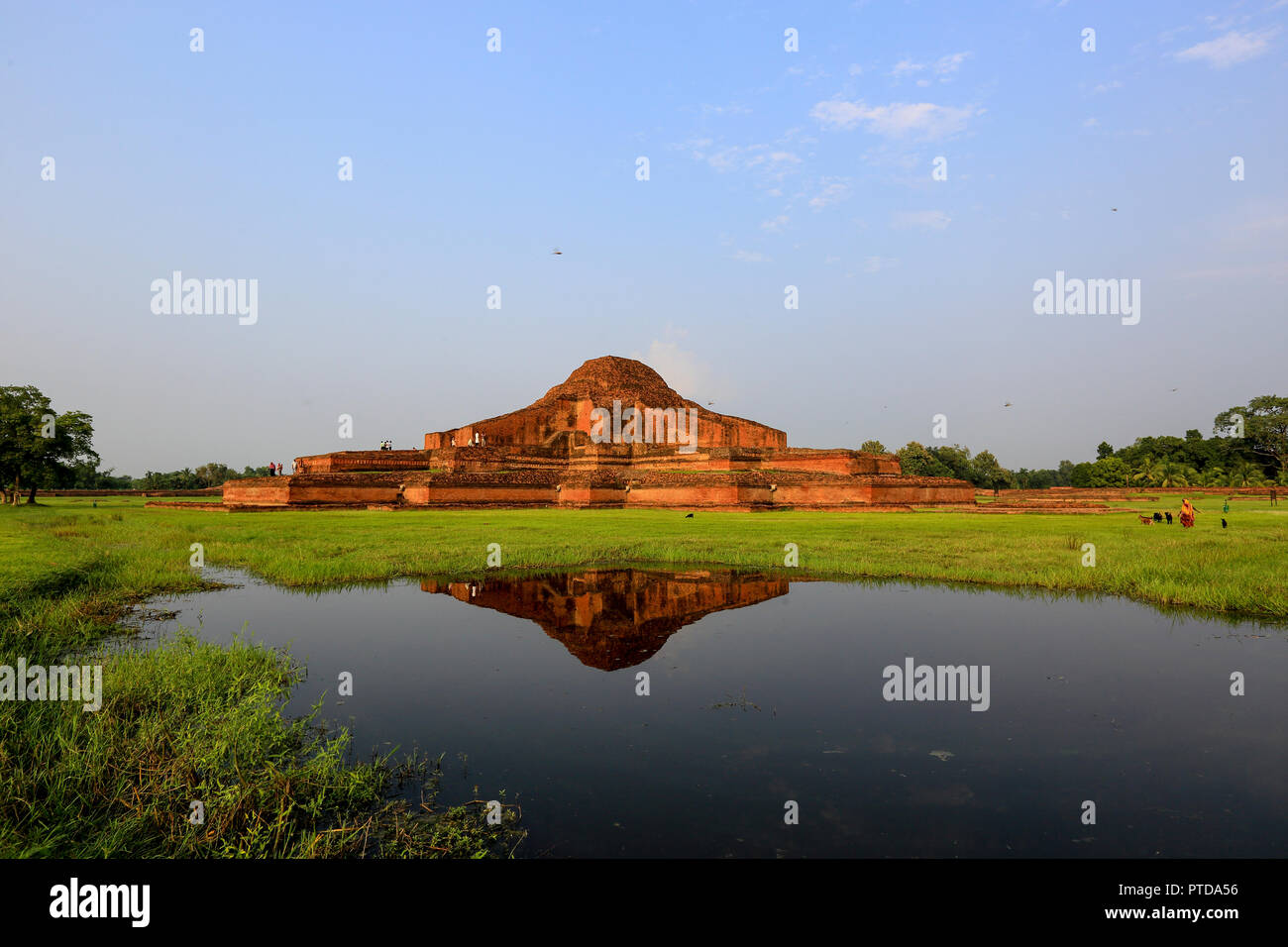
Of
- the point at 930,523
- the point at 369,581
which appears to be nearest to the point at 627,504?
the point at 930,523

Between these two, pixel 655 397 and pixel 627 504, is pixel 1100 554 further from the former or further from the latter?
pixel 655 397

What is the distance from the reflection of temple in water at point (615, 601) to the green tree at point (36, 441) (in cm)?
2226

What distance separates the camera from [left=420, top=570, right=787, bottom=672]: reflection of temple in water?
6574mm

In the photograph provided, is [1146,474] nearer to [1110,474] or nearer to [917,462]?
[1110,474]

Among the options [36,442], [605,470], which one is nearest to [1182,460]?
[605,470]

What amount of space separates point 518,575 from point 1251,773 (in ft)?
28.6

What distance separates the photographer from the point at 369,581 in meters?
10.0

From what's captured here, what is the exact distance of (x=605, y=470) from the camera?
2788cm

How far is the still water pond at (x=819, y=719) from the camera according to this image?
3.12 m

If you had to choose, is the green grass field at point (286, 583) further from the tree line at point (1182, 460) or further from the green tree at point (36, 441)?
the tree line at point (1182, 460)

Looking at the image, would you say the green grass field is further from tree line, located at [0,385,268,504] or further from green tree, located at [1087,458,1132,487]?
green tree, located at [1087,458,1132,487]

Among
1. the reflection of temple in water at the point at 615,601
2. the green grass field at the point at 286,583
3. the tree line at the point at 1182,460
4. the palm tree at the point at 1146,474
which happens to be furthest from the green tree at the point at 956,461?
the reflection of temple in water at the point at 615,601

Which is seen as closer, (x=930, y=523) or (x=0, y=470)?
(x=930, y=523)

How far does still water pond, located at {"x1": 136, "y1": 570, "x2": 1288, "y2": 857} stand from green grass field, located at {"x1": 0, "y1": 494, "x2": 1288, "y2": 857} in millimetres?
594
